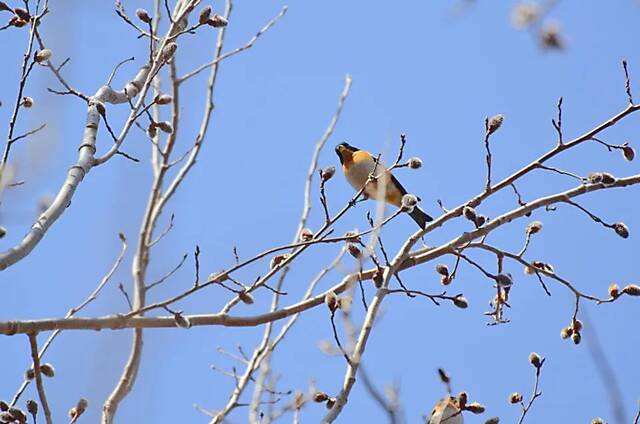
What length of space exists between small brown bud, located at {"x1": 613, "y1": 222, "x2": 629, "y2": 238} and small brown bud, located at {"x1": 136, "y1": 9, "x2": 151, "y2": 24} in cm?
177

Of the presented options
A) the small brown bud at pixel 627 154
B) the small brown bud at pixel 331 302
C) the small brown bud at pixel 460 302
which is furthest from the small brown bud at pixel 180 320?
the small brown bud at pixel 627 154

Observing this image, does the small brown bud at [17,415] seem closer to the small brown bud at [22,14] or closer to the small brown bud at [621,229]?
the small brown bud at [22,14]

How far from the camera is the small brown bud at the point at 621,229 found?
3.07 metres

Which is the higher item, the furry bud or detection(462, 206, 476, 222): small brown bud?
detection(462, 206, 476, 222): small brown bud

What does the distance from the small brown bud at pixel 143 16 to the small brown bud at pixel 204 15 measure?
0.72ft

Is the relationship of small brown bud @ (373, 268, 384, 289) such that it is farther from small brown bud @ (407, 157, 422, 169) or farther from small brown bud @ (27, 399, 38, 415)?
small brown bud @ (27, 399, 38, 415)

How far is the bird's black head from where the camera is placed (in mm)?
6332

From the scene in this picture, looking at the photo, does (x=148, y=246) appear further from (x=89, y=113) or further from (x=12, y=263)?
(x=12, y=263)

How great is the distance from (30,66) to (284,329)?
1.71m

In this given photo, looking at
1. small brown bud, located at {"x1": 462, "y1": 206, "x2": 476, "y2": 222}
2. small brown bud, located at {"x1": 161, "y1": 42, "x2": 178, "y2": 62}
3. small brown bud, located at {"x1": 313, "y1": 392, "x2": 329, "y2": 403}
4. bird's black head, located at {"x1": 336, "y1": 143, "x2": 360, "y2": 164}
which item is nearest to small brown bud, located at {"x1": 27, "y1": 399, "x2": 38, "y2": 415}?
small brown bud, located at {"x1": 313, "y1": 392, "x2": 329, "y2": 403}

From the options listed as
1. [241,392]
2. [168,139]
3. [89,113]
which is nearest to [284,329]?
[241,392]

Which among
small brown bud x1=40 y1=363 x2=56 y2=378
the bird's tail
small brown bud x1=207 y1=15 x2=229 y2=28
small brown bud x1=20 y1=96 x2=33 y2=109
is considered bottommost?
small brown bud x1=40 y1=363 x2=56 y2=378

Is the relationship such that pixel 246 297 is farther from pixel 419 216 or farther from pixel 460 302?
pixel 419 216

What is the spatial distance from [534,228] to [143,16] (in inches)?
62.4
